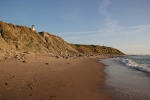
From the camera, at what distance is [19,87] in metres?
6.94

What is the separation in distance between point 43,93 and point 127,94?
3489 millimetres

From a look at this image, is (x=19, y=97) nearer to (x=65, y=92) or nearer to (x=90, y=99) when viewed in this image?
(x=65, y=92)

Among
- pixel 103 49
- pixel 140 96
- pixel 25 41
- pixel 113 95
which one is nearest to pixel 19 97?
pixel 113 95

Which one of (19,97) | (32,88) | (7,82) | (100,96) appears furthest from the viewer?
(7,82)

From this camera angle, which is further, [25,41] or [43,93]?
[25,41]

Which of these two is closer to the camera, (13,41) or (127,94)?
(127,94)

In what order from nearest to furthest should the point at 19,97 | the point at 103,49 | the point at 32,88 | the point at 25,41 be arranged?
the point at 19,97 → the point at 32,88 → the point at 25,41 → the point at 103,49

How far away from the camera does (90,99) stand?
573 cm

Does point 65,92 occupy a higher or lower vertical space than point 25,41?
lower

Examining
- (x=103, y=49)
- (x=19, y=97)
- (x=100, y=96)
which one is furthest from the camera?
(x=103, y=49)

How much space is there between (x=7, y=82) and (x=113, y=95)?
201 inches

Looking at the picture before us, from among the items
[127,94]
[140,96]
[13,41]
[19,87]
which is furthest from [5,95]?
[13,41]

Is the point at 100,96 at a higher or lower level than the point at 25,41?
lower

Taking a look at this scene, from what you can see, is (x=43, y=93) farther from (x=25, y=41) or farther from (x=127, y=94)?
(x=25, y=41)
